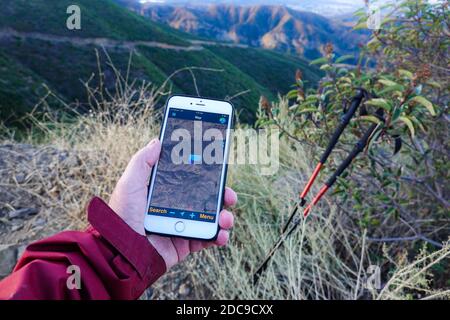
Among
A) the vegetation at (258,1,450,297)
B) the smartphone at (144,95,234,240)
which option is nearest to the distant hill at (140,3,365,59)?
the vegetation at (258,1,450,297)

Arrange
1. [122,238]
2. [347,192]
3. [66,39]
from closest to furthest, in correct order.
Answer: [122,238] < [347,192] < [66,39]

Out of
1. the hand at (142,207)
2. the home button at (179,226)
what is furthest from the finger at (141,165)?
the home button at (179,226)

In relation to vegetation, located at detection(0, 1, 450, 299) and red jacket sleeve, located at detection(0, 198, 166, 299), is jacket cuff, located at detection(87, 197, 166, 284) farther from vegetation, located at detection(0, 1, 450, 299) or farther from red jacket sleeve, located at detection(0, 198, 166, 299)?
vegetation, located at detection(0, 1, 450, 299)

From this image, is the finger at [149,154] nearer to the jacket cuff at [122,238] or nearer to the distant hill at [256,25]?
the jacket cuff at [122,238]

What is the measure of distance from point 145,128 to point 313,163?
1263 millimetres

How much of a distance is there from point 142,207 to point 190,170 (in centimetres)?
21

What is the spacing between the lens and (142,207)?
144 cm

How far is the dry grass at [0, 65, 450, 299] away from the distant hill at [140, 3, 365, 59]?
68.2 metres

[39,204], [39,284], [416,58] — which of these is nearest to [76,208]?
[39,204]

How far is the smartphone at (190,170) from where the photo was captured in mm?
1441

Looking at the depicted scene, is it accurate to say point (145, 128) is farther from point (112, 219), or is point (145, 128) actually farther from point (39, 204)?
point (112, 219)

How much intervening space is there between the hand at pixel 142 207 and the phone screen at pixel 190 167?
0.04m

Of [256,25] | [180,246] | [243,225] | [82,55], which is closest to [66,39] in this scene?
[82,55]

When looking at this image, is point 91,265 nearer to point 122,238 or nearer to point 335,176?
point 122,238
